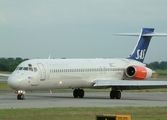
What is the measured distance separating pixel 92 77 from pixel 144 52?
7.80 m

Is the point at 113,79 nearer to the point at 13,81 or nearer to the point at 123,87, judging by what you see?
the point at 123,87

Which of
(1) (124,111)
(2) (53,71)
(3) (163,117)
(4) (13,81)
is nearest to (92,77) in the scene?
(2) (53,71)

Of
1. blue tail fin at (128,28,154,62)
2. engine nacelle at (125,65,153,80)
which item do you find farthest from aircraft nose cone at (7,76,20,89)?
blue tail fin at (128,28,154,62)

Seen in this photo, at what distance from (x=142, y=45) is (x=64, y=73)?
10.6m

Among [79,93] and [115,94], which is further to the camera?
[79,93]

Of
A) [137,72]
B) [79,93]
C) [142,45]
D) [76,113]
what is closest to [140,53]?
[142,45]

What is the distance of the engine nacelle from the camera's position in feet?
144

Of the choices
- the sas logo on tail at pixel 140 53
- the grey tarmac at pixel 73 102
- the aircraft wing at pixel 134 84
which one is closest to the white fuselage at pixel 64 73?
the grey tarmac at pixel 73 102

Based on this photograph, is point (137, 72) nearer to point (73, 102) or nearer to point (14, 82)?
point (73, 102)

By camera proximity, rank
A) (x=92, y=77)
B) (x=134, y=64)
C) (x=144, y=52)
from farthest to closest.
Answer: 1. (x=144, y=52)
2. (x=134, y=64)
3. (x=92, y=77)

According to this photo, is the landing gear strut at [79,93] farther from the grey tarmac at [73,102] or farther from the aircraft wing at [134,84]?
the aircraft wing at [134,84]

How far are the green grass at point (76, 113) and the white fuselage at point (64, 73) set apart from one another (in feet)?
31.9

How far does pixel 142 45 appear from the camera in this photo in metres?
47.9

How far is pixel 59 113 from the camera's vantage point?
2614cm
